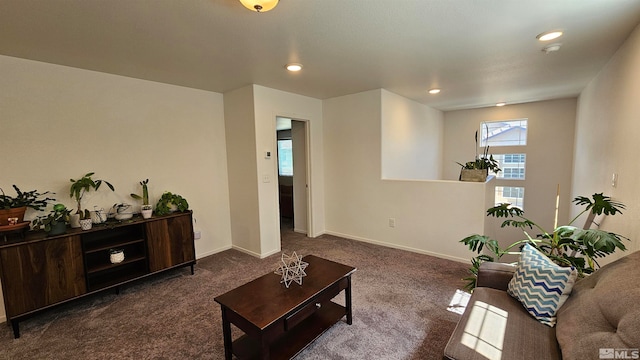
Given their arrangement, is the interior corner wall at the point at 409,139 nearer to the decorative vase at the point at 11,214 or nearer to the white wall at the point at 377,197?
the white wall at the point at 377,197

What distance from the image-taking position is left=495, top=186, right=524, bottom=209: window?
5728 mm

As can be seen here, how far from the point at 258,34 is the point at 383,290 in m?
2.60

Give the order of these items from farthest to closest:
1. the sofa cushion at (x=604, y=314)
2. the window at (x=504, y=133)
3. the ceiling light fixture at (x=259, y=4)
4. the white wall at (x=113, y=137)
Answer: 1. the window at (x=504, y=133)
2. the white wall at (x=113, y=137)
3. the ceiling light fixture at (x=259, y=4)
4. the sofa cushion at (x=604, y=314)

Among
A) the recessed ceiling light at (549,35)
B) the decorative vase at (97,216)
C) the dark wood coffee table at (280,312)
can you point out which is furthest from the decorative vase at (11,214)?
the recessed ceiling light at (549,35)

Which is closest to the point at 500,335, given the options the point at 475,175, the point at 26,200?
the point at 475,175

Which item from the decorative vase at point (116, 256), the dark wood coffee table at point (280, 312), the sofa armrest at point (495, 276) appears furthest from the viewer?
the decorative vase at point (116, 256)

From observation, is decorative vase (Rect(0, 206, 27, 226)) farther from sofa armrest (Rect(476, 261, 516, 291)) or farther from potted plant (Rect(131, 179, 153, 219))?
sofa armrest (Rect(476, 261, 516, 291))

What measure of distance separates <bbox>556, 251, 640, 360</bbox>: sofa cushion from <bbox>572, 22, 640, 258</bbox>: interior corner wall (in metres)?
0.78

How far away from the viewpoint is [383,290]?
110 inches

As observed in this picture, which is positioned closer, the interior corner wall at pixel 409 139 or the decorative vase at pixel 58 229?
the decorative vase at pixel 58 229

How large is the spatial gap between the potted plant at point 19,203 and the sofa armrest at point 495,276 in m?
3.74

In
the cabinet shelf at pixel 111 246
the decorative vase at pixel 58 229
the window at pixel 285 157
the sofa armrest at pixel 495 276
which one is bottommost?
the sofa armrest at pixel 495 276

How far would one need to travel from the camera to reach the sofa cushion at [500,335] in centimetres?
133

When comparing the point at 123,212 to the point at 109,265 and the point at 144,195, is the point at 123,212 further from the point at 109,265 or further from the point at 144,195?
the point at 109,265
